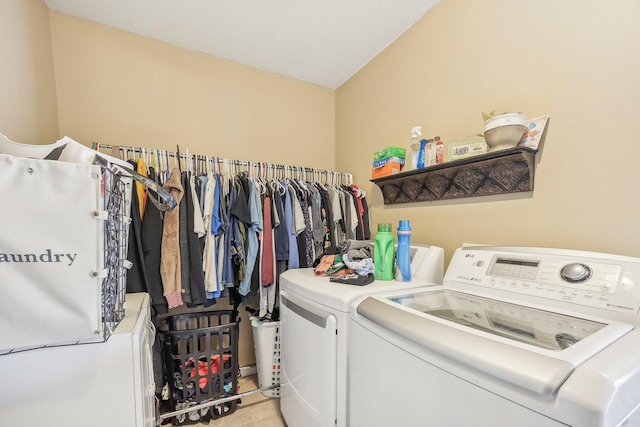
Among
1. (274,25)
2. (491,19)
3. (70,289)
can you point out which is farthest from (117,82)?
(491,19)

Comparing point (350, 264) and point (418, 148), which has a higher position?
point (418, 148)

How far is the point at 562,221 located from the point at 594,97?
0.50 metres

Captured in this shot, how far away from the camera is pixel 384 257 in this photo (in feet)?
4.29

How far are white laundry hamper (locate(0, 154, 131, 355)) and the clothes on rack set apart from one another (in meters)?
0.80


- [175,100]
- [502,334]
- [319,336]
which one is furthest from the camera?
[175,100]

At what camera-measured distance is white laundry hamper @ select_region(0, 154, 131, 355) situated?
635 mm

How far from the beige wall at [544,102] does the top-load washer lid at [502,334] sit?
18.9 inches

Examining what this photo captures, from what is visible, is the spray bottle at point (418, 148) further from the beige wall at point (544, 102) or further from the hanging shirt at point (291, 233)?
the hanging shirt at point (291, 233)

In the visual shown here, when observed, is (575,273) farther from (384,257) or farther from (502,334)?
Answer: (384,257)

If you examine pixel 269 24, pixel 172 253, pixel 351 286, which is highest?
pixel 269 24

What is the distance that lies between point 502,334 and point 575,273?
16.6 inches

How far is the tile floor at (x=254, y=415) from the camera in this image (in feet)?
5.31

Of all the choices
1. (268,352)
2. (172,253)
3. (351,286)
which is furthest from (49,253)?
(268,352)

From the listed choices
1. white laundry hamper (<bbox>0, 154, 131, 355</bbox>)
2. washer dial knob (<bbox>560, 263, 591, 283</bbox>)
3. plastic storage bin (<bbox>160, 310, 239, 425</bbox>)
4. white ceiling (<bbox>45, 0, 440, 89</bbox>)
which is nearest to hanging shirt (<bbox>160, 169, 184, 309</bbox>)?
plastic storage bin (<bbox>160, 310, 239, 425</bbox>)
